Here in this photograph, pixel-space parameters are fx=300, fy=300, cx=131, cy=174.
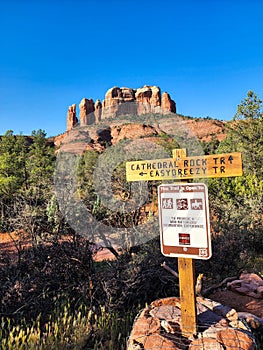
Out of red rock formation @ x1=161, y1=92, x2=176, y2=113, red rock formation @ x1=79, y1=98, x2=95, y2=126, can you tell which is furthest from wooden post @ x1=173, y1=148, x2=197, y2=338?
red rock formation @ x1=161, y1=92, x2=176, y2=113

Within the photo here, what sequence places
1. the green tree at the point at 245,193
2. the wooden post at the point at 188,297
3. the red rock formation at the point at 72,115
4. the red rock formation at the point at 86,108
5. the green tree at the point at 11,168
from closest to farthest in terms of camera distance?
the wooden post at the point at 188,297
the green tree at the point at 245,193
the green tree at the point at 11,168
the red rock formation at the point at 86,108
the red rock formation at the point at 72,115

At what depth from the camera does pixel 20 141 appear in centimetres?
1828

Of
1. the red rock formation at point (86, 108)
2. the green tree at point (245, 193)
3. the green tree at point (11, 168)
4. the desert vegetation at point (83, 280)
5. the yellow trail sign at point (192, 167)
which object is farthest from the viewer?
the red rock formation at point (86, 108)

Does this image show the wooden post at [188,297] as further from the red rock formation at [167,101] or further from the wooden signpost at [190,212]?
the red rock formation at [167,101]

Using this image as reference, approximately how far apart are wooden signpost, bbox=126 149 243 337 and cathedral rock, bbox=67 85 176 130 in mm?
72513

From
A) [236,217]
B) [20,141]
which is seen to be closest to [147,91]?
[20,141]

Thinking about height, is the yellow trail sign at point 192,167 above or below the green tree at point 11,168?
below

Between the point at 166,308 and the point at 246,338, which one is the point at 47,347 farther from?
the point at 246,338

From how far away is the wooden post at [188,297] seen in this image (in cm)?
254

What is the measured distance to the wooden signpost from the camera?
7.86 feet

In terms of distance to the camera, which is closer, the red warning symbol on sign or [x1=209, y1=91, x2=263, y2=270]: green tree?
the red warning symbol on sign

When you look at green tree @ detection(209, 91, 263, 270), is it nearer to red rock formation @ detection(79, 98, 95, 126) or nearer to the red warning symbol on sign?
the red warning symbol on sign

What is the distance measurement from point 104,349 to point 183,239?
148cm

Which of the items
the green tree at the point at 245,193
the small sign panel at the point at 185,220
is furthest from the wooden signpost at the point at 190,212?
the green tree at the point at 245,193
